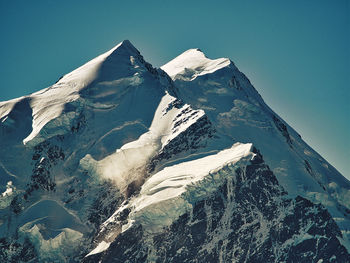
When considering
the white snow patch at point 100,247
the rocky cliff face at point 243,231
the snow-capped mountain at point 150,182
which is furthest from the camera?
the snow-capped mountain at point 150,182

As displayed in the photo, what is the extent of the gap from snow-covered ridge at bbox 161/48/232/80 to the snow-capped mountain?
78.3ft

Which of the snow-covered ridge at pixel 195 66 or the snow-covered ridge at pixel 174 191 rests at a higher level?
the snow-covered ridge at pixel 195 66

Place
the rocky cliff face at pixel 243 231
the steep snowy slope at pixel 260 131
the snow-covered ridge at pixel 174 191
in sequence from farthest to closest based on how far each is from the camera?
the steep snowy slope at pixel 260 131, the snow-covered ridge at pixel 174 191, the rocky cliff face at pixel 243 231

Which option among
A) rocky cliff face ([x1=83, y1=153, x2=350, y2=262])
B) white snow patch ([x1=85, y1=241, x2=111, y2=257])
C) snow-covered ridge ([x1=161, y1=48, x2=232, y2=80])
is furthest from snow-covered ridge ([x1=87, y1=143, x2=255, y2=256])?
snow-covered ridge ([x1=161, y1=48, x2=232, y2=80])

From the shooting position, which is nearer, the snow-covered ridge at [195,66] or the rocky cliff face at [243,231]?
the rocky cliff face at [243,231]

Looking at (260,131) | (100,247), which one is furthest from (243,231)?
(260,131)

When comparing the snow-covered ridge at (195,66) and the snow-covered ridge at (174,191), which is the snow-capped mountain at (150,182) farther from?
A: the snow-covered ridge at (195,66)

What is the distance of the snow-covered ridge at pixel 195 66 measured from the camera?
16584 centimetres

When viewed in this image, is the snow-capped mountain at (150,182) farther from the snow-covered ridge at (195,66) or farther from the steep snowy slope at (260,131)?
the snow-covered ridge at (195,66)

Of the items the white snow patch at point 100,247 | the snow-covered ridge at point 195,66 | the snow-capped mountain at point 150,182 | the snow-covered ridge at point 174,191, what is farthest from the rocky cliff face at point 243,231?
the snow-covered ridge at point 195,66

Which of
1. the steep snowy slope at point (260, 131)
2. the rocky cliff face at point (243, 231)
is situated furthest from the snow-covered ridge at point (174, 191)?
the steep snowy slope at point (260, 131)

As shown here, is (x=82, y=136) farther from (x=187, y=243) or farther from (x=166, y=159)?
(x=187, y=243)

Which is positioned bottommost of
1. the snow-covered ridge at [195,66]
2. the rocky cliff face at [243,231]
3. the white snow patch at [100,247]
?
the rocky cliff face at [243,231]

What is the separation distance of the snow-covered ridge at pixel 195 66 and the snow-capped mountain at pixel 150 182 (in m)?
23.9
